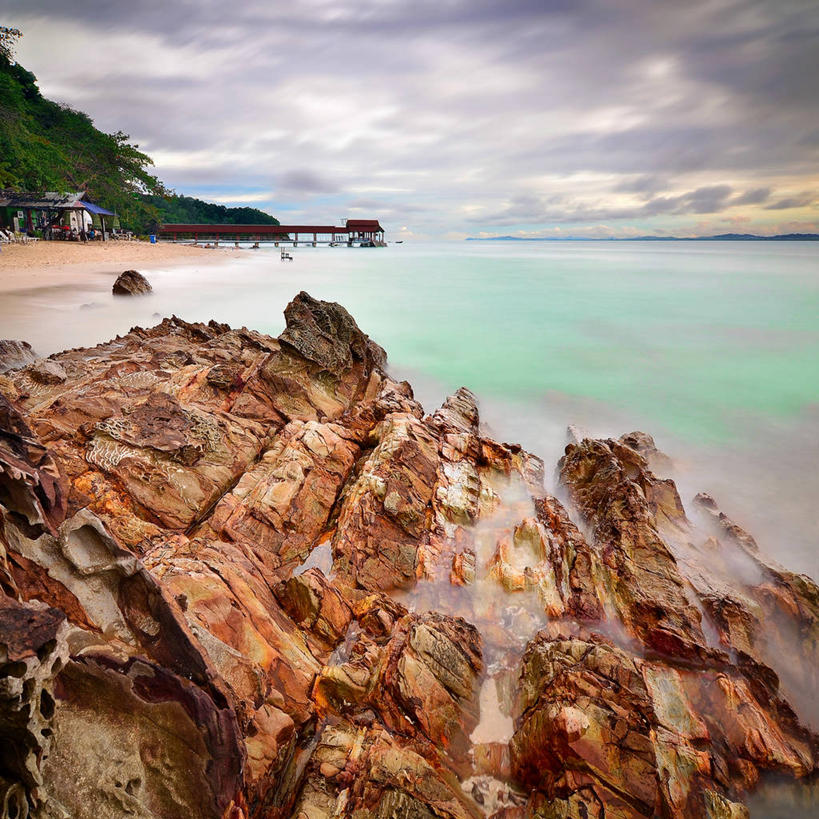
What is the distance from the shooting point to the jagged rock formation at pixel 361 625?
8.72 feet

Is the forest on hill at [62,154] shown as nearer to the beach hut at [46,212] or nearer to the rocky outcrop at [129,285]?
the beach hut at [46,212]

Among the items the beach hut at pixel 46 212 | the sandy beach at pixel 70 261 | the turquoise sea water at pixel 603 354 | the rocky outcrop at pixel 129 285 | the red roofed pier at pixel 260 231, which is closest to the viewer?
the turquoise sea water at pixel 603 354

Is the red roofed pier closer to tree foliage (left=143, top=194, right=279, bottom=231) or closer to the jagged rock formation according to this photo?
tree foliage (left=143, top=194, right=279, bottom=231)

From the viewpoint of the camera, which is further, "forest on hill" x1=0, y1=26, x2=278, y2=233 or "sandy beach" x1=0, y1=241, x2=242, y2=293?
"forest on hill" x1=0, y1=26, x2=278, y2=233

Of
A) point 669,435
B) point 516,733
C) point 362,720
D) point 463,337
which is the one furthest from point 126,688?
point 463,337

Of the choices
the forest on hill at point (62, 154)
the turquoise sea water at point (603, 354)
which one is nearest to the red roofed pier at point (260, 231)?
the forest on hill at point (62, 154)

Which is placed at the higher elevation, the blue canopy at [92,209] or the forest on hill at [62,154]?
the forest on hill at [62,154]

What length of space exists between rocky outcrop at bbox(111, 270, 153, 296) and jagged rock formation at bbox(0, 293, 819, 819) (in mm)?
16569

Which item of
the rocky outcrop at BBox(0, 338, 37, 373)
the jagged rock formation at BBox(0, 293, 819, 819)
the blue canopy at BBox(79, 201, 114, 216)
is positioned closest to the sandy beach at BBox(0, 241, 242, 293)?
the blue canopy at BBox(79, 201, 114, 216)

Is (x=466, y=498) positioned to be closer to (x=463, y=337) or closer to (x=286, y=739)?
(x=286, y=739)

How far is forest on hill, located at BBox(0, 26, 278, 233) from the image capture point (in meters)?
30.8

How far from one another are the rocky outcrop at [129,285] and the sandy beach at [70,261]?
3.85 metres

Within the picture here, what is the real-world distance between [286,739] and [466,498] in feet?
12.8

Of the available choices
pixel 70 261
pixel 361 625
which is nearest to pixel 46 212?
pixel 70 261
